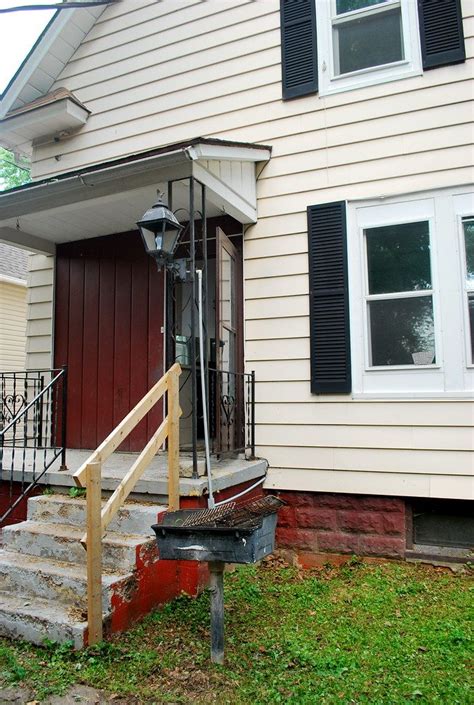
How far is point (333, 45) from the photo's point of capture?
4.78 meters

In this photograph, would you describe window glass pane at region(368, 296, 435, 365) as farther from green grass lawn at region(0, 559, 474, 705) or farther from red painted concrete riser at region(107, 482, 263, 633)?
red painted concrete riser at region(107, 482, 263, 633)

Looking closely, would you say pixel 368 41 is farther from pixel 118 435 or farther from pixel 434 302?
pixel 118 435

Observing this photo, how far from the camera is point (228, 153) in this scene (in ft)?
13.6

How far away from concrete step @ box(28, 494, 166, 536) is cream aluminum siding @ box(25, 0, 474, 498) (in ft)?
4.91

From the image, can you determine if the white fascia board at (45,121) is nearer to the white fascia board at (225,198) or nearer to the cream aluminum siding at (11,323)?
the white fascia board at (225,198)

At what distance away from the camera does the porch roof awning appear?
3.87m

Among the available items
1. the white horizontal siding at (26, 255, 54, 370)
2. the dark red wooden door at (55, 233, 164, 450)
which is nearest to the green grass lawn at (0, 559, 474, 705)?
the dark red wooden door at (55, 233, 164, 450)

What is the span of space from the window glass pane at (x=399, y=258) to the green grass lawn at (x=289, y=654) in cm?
234

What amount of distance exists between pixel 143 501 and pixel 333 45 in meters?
4.38

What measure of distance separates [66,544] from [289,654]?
1569 mm

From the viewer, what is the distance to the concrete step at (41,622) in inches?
106

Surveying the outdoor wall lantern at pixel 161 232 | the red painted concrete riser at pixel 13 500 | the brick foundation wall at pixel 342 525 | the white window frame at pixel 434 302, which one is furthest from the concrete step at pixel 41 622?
the white window frame at pixel 434 302

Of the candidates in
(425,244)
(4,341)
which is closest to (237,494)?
(425,244)

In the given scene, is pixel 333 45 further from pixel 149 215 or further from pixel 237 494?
pixel 237 494
